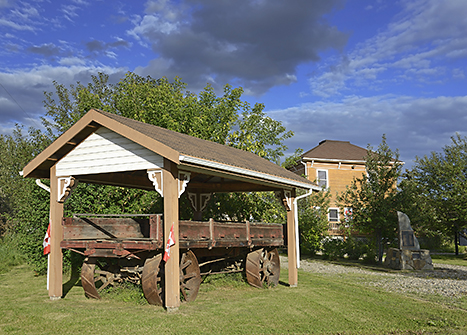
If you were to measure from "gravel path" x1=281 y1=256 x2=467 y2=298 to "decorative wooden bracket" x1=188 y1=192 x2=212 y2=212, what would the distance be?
5.90m

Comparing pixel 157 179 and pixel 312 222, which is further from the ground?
pixel 157 179

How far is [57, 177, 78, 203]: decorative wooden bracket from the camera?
10438mm

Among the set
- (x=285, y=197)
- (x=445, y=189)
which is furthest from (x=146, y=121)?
(x=445, y=189)

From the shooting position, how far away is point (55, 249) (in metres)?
10.3

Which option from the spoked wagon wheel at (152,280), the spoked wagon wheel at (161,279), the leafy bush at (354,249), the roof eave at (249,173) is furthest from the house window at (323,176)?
the spoked wagon wheel at (152,280)

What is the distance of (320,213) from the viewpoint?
2408 cm

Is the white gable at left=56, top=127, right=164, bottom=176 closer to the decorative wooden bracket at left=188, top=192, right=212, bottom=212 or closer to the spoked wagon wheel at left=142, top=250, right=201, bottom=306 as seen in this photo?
the spoked wagon wheel at left=142, top=250, right=201, bottom=306

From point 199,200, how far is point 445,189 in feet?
54.4

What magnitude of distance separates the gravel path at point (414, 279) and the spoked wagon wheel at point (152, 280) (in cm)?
749

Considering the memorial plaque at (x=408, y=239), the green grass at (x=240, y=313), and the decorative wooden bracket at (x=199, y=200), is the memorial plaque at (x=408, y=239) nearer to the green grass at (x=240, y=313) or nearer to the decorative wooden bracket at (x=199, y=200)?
the green grass at (x=240, y=313)

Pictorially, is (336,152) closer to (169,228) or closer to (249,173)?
(249,173)

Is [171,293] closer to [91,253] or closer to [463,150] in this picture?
[91,253]

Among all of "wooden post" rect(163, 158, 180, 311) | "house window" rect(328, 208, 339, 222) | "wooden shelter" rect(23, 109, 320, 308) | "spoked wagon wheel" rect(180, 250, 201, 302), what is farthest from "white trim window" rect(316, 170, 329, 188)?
"wooden post" rect(163, 158, 180, 311)

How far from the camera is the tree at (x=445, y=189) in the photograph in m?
22.7
